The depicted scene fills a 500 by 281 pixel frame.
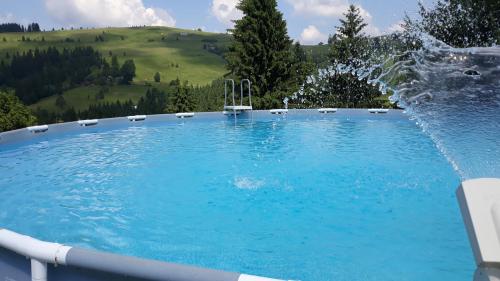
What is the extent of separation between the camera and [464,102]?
7973 mm

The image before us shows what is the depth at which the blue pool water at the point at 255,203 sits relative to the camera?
486cm

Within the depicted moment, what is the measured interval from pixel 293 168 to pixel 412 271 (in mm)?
5067

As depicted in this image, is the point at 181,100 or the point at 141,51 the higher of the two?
the point at 141,51

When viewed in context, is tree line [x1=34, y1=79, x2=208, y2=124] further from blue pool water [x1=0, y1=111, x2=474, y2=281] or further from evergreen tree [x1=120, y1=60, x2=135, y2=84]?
blue pool water [x1=0, y1=111, x2=474, y2=281]

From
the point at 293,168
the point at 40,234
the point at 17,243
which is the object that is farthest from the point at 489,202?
the point at 293,168

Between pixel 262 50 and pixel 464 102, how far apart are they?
1806 centimetres

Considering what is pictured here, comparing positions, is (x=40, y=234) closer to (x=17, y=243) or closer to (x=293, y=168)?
(x=17, y=243)

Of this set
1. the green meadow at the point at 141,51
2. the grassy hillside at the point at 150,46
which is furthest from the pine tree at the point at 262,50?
the grassy hillside at the point at 150,46

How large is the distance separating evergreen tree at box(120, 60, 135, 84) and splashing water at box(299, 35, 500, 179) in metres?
101

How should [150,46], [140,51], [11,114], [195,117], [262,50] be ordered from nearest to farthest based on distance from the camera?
1. [195,117]
2. [11,114]
3. [262,50]
4. [140,51]
5. [150,46]

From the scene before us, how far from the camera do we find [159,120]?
1762cm

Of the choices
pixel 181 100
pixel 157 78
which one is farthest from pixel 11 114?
pixel 157 78

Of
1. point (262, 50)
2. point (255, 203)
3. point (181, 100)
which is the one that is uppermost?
point (262, 50)

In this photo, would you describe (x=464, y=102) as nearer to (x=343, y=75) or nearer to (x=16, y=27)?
(x=343, y=75)
